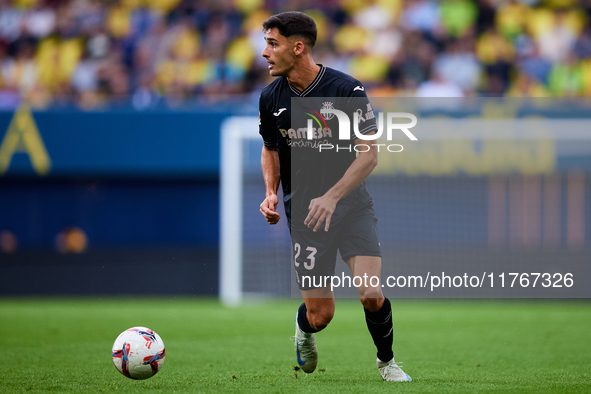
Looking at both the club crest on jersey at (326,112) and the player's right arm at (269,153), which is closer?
the club crest on jersey at (326,112)

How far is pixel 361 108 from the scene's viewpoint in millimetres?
5102

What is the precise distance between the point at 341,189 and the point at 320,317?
95 centimetres

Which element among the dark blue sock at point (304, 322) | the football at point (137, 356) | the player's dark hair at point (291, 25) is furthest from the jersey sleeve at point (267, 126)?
the football at point (137, 356)

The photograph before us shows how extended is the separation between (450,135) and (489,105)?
0.79 meters

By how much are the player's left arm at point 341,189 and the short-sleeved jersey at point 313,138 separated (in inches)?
10.1

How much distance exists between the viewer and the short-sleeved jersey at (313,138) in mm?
5262

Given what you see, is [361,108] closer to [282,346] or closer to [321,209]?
[321,209]

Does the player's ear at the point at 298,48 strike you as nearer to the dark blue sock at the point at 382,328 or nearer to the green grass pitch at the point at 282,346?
the dark blue sock at the point at 382,328

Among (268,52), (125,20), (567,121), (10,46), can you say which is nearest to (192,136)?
(125,20)

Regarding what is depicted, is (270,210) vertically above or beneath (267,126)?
beneath

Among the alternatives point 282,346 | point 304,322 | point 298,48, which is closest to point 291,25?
point 298,48

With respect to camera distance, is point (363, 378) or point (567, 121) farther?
point (567, 121)

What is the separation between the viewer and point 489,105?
1193 cm

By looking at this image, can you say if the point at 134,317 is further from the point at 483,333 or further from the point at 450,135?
the point at 450,135
